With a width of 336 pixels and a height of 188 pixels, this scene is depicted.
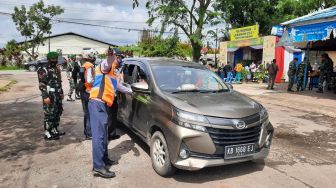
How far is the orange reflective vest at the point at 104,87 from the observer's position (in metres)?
4.92

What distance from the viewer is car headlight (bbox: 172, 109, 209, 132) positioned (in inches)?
173

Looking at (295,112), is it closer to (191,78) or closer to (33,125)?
(191,78)

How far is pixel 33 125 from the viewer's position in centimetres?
828

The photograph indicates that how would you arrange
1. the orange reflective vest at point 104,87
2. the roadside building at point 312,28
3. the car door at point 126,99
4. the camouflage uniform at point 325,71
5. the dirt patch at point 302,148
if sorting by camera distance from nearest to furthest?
1. the orange reflective vest at point 104,87
2. the dirt patch at point 302,148
3. the car door at point 126,99
4. the roadside building at point 312,28
5. the camouflage uniform at point 325,71

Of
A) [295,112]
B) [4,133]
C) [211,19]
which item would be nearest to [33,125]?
[4,133]

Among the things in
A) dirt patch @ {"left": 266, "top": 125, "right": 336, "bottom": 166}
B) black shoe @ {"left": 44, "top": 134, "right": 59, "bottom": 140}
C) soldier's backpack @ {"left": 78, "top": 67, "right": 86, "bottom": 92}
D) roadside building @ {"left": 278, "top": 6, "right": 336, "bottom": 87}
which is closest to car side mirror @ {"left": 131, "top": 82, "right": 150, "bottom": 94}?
soldier's backpack @ {"left": 78, "top": 67, "right": 86, "bottom": 92}

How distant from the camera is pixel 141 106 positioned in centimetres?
568

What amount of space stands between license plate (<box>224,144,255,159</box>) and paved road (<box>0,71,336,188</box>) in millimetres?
388

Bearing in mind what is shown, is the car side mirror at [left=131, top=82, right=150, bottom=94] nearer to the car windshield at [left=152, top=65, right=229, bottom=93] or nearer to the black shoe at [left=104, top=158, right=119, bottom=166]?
the car windshield at [left=152, top=65, right=229, bottom=93]

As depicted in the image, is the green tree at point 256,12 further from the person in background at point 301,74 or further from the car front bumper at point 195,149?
the car front bumper at point 195,149

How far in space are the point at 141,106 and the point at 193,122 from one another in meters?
1.50

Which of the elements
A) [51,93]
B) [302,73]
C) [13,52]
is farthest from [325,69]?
[13,52]

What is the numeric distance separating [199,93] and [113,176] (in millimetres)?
1797

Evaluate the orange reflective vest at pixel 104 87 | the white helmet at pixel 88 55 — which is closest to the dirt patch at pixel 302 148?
the orange reflective vest at pixel 104 87
